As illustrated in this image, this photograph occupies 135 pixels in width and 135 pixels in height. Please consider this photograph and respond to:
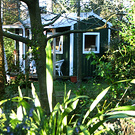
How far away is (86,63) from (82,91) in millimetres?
8428

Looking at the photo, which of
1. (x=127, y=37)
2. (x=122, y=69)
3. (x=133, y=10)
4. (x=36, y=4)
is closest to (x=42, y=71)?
(x=36, y=4)

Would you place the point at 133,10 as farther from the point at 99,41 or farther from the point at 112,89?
the point at 99,41

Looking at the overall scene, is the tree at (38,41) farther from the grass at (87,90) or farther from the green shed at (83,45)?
the green shed at (83,45)

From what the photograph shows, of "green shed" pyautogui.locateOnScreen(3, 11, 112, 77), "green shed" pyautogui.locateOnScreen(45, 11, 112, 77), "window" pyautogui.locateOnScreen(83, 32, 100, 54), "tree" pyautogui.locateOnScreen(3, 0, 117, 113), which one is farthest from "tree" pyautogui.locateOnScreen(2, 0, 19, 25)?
"window" pyautogui.locateOnScreen(83, 32, 100, 54)

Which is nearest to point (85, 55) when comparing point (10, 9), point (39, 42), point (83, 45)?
point (83, 45)

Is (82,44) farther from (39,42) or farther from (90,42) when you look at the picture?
(39,42)

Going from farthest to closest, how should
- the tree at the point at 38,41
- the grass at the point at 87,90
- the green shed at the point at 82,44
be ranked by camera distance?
the green shed at the point at 82,44 < the grass at the point at 87,90 < the tree at the point at 38,41

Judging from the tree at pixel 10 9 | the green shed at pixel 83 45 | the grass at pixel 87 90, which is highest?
the tree at pixel 10 9

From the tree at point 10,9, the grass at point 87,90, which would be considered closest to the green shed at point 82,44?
the tree at point 10,9

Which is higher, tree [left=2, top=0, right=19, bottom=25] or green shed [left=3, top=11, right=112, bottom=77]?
tree [left=2, top=0, right=19, bottom=25]

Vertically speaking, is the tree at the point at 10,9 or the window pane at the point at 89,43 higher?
the tree at the point at 10,9

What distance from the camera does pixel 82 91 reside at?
16.8 ft

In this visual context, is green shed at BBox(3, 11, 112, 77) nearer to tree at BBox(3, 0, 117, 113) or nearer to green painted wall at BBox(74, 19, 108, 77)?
green painted wall at BBox(74, 19, 108, 77)

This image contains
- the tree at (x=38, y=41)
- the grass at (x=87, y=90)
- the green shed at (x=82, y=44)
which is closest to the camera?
the tree at (x=38, y=41)
